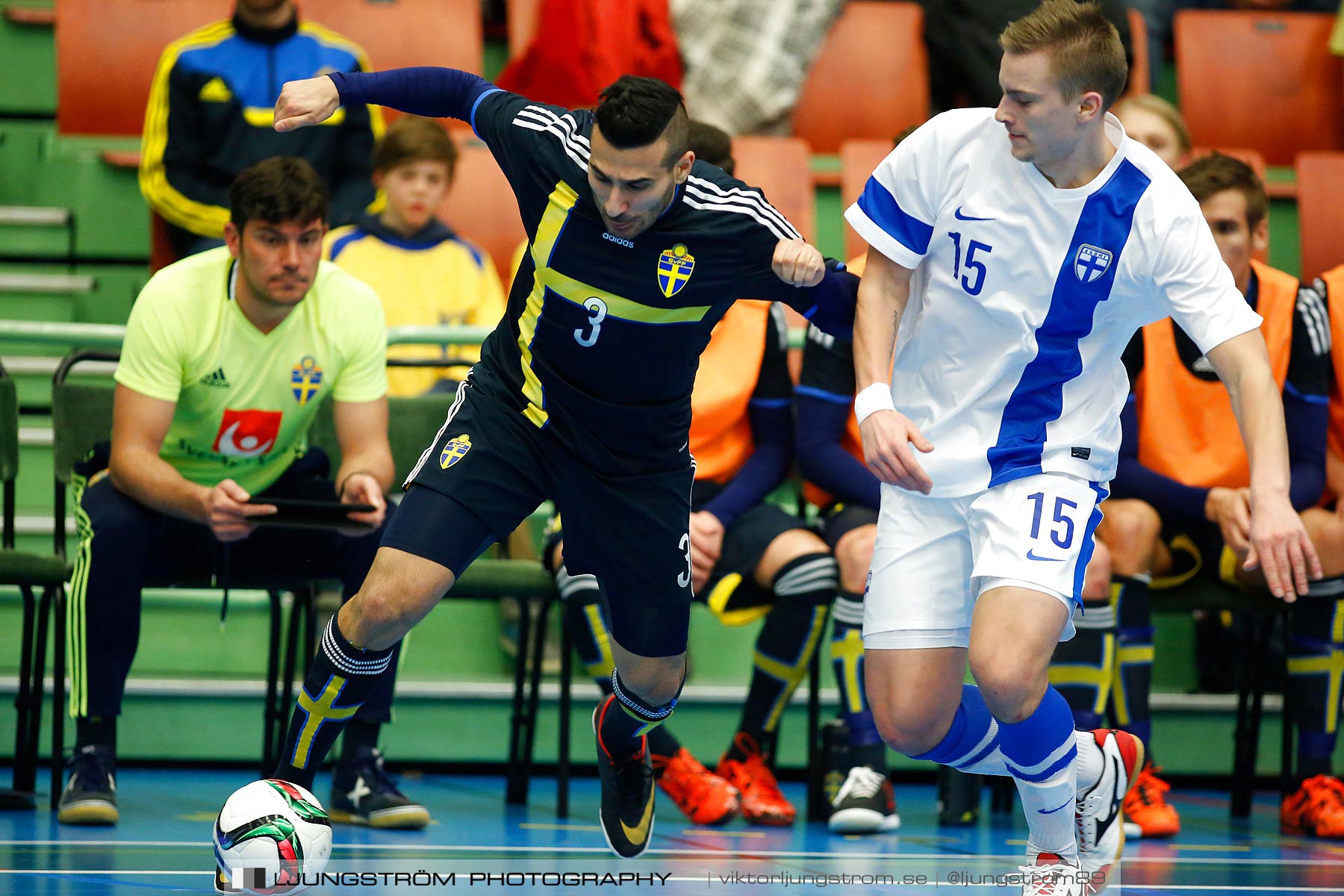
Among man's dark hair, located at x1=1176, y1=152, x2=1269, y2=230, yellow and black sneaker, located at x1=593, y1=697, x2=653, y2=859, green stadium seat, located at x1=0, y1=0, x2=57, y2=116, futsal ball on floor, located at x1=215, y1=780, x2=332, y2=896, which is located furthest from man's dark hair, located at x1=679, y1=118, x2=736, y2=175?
green stadium seat, located at x1=0, y1=0, x2=57, y2=116

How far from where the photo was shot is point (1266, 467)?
10.4ft

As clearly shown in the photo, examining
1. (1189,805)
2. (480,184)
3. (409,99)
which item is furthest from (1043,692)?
(480,184)

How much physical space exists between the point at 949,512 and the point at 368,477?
184 centimetres

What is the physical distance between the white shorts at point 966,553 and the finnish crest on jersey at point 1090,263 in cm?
44

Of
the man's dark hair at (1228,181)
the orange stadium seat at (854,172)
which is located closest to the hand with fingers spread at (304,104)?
the man's dark hair at (1228,181)

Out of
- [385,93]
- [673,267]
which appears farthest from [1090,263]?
[385,93]

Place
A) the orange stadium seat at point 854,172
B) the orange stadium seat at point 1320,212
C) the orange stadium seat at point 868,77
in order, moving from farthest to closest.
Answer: the orange stadium seat at point 868,77
the orange stadium seat at point 1320,212
the orange stadium seat at point 854,172

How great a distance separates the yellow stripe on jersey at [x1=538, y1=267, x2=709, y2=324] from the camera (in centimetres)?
369

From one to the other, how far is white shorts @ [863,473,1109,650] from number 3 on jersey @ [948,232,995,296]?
0.45m

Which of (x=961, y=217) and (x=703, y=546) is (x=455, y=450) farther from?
(x=703, y=546)

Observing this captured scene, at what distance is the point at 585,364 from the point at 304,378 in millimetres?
1427

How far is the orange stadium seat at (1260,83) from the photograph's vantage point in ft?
25.5

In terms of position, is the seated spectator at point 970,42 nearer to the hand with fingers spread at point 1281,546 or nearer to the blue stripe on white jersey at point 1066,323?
the blue stripe on white jersey at point 1066,323

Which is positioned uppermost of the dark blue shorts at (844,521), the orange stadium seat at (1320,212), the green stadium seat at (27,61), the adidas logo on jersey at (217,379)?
the green stadium seat at (27,61)
